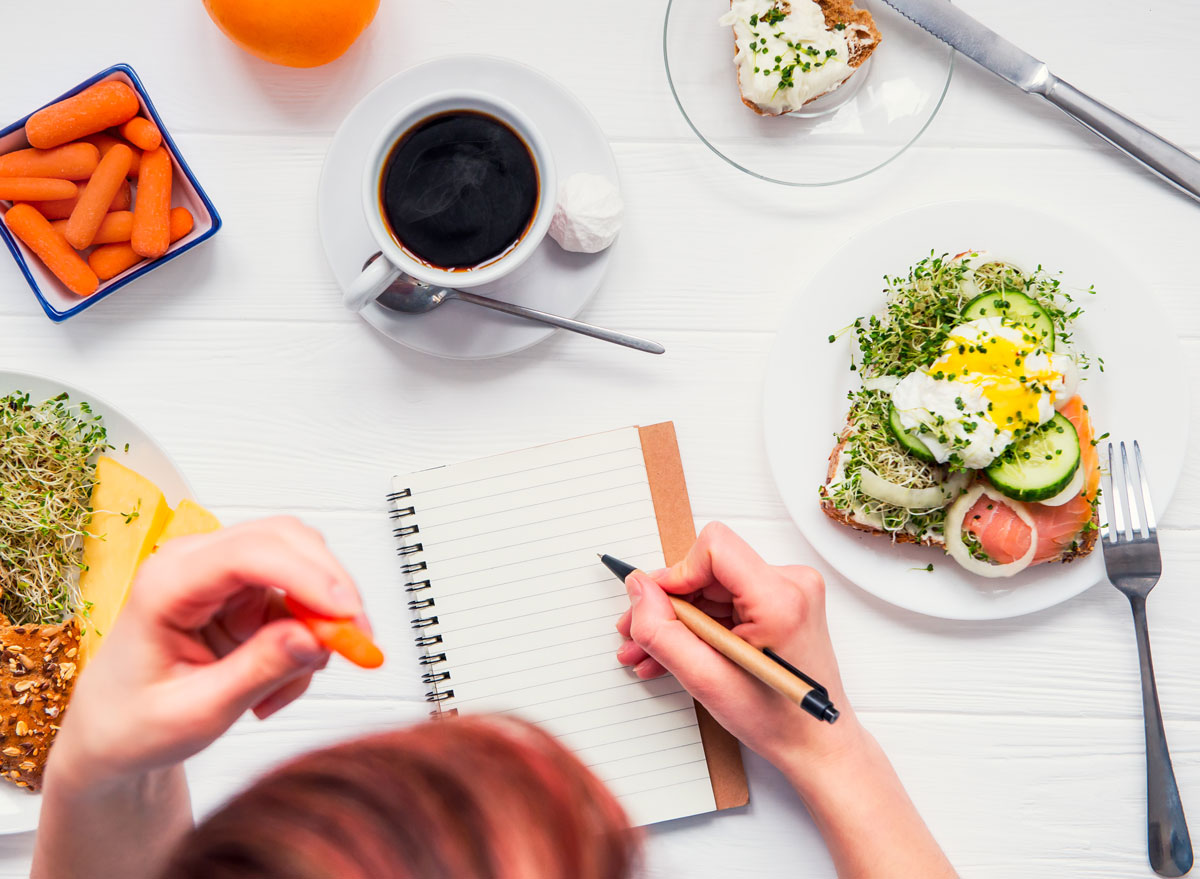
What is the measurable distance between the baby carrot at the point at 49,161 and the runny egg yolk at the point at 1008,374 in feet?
Result: 3.96

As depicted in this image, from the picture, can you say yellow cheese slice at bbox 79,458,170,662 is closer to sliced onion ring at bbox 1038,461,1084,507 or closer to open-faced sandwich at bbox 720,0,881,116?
open-faced sandwich at bbox 720,0,881,116

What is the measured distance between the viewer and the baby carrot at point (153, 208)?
1219 mm

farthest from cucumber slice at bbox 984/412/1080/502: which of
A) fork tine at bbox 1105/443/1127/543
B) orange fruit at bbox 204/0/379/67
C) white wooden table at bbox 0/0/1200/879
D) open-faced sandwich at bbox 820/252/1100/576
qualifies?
orange fruit at bbox 204/0/379/67

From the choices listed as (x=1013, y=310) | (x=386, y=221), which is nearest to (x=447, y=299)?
(x=386, y=221)

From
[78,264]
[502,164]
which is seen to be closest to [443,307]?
[502,164]

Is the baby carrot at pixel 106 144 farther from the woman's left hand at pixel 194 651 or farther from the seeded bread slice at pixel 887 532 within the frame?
the seeded bread slice at pixel 887 532

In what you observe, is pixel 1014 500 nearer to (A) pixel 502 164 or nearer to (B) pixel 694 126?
(B) pixel 694 126

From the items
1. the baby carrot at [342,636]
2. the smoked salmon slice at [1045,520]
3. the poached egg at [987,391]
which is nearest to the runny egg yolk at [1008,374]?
the poached egg at [987,391]

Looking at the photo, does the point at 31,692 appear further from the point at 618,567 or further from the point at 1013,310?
the point at 1013,310

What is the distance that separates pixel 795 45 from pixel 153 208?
911 mm

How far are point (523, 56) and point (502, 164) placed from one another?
243 millimetres

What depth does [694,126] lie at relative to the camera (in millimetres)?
1278

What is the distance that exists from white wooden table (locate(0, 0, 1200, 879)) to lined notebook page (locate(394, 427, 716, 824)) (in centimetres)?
5

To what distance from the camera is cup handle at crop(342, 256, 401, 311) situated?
1118 millimetres
